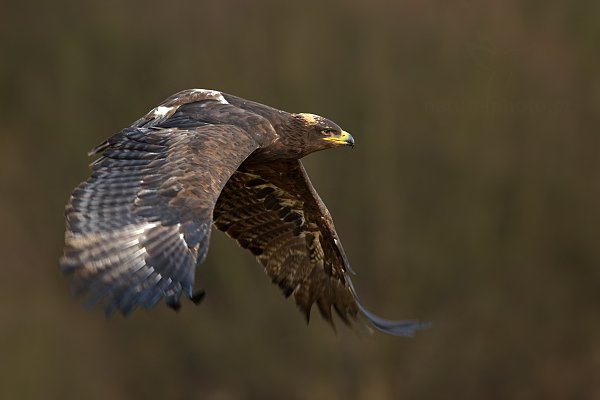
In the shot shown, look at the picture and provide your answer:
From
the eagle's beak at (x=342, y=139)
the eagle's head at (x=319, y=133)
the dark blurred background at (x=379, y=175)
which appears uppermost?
the eagle's head at (x=319, y=133)

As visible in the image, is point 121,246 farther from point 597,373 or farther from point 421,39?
point 597,373

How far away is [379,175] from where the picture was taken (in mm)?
21109

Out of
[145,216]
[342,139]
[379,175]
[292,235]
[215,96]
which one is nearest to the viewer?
[145,216]

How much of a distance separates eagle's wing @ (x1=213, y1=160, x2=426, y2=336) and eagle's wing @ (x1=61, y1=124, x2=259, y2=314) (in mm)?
1729

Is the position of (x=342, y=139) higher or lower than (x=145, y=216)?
lower

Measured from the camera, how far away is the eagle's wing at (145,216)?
7.93 meters

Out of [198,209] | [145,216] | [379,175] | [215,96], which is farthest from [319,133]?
[379,175]

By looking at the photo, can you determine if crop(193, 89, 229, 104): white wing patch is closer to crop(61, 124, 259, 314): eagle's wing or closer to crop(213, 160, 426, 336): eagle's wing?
crop(213, 160, 426, 336): eagle's wing

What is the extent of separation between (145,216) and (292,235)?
285 centimetres

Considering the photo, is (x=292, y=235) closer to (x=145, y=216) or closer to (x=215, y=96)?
(x=215, y=96)

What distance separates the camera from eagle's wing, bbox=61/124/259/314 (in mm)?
7926

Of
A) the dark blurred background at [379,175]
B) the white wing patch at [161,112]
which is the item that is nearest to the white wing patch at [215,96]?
the white wing patch at [161,112]

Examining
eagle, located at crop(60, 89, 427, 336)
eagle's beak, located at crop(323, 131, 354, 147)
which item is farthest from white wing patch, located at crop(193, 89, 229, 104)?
eagle's beak, located at crop(323, 131, 354, 147)

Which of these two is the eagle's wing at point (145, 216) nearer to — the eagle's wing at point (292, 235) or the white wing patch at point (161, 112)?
the white wing patch at point (161, 112)
